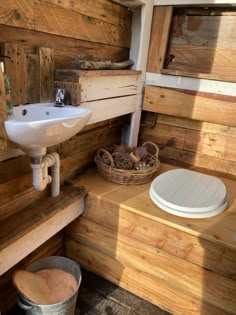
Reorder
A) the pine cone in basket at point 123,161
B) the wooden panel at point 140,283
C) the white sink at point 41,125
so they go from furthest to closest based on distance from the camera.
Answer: the pine cone in basket at point 123,161
the wooden panel at point 140,283
the white sink at point 41,125

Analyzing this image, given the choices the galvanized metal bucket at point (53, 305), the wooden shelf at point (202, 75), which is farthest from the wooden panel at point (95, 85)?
the galvanized metal bucket at point (53, 305)

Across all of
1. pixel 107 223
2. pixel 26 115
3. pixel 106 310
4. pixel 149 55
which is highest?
pixel 149 55

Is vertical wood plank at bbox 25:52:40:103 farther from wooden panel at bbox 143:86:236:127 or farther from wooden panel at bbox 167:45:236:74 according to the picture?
wooden panel at bbox 167:45:236:74

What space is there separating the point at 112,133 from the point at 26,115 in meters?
0.90

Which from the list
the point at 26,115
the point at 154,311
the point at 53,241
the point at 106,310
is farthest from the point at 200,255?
the point at 26,115

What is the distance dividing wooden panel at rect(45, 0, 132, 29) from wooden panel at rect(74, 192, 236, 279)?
0.99 m

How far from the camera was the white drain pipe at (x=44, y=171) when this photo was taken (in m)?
1.17

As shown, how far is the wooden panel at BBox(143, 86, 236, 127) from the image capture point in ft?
5.56

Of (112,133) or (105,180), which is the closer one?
(105,180)

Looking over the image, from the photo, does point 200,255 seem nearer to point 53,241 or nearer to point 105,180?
point 105,180

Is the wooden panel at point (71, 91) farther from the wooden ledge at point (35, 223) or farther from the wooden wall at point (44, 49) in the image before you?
the wooden ledge at point (35, 223)

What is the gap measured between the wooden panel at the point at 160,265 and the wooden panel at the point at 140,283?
35 millimetres

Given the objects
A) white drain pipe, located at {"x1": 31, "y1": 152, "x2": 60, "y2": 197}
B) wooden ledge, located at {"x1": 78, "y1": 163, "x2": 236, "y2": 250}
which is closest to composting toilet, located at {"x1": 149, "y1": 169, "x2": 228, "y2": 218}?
wooden ledge, located at {"x1": 78, "y1": 163, "x2": 236, "y2": 250}

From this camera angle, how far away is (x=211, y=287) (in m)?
1.26
